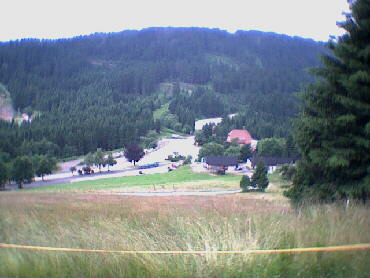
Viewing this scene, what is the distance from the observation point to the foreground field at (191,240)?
12.3ft

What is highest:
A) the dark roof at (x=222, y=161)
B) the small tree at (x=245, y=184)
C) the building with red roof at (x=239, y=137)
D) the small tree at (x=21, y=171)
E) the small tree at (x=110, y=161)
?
the small tree at (x=21, y=171)

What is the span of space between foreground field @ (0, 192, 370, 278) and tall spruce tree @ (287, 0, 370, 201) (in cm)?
264

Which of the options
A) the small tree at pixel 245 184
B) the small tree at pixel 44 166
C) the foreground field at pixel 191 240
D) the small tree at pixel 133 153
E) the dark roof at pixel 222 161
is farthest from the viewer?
the small tree at pixel 133 153

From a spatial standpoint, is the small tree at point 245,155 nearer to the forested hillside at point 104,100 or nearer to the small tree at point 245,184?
the forested hillside at point 104,100

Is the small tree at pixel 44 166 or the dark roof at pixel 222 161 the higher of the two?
the small tree at pixel 44 166

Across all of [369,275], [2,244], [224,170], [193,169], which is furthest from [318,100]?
[193,169]

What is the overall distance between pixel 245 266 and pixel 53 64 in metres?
142

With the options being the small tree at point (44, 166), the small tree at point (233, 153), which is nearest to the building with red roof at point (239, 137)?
the small tree at point (233, 153)

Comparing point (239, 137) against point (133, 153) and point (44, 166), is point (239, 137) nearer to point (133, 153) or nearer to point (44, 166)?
point (133, 153)

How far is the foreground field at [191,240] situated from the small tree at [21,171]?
13.1m

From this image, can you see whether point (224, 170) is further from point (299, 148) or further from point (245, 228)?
point (245, 228)

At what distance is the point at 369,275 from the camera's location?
141 inches

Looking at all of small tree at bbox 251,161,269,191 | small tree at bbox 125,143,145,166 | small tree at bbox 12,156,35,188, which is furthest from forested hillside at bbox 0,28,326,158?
small tree at bbox 251,161,269,191

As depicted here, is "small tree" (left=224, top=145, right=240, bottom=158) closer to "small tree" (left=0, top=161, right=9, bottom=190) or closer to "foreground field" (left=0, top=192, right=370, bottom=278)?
"small tree" (left=0, top=161, right=9, bottom=190)
